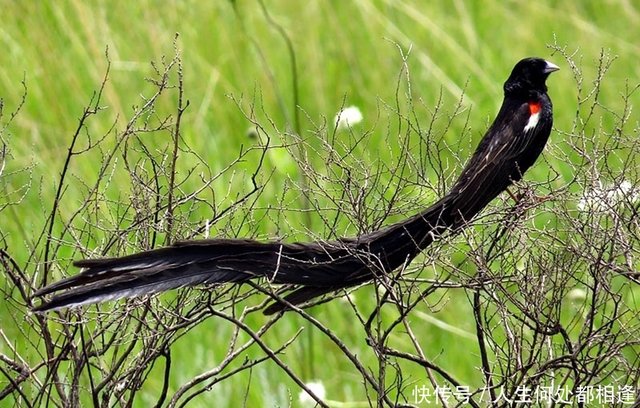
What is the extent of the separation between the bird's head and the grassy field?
3.46ft

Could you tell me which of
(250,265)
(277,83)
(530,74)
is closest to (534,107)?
(530,74)

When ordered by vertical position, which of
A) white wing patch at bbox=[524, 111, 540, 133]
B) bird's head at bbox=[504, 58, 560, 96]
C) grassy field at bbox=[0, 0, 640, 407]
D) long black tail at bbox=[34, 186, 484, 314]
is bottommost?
long black tail at bbox=[34, 186, 484, 314]

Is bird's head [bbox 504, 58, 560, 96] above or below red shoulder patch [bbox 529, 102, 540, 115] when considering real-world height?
above

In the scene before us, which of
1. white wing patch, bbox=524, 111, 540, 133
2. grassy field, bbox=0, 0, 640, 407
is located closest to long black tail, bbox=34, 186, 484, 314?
white wing patch, bbox=524, 111, 540, 133

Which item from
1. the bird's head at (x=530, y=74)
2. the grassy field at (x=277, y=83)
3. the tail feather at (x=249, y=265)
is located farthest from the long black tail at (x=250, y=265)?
the grassy field at (x=277, y=83)

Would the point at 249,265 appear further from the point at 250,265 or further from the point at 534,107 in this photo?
the point at 534,107

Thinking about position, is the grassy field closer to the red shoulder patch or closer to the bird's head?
the bird's head

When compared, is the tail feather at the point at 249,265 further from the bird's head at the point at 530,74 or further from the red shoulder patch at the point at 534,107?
the bird's head at the point at 530,74

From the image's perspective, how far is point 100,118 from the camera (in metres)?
6.70

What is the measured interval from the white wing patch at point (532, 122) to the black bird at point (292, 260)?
0.24 m

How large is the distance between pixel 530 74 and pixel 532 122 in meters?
0.44

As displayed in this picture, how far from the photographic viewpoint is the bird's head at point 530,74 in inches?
172

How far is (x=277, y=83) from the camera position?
7.24 metres

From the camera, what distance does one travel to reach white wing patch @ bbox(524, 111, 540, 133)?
12.9ft
